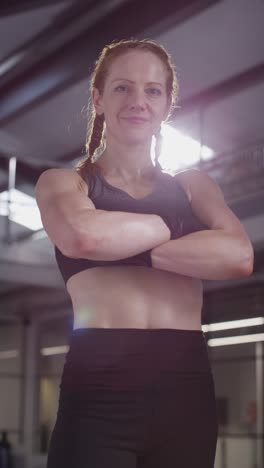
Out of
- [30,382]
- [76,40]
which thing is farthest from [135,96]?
[30,382]

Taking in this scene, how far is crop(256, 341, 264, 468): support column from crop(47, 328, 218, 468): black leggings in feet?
17.0

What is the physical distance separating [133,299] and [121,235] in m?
0.09

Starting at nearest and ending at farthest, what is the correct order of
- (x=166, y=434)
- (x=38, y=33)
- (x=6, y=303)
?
(x=166, y=434) → (x=38, y=33) → (x=6, y=303)

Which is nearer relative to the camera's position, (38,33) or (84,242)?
(84,242)

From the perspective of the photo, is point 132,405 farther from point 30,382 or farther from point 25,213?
point 30,382

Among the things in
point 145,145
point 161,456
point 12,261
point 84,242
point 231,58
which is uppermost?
point 231,58

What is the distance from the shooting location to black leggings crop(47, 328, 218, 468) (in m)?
0.87

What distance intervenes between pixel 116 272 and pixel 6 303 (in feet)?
25.7

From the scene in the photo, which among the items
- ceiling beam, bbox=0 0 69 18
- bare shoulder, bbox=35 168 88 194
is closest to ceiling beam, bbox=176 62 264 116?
ceiling beam, bbox=0 0 69 18

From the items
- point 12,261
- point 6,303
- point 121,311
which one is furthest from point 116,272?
point 6,303

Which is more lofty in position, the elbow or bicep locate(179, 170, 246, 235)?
bicep locate(179, 170, 246, 235)

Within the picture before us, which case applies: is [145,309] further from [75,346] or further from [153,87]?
[153,87]

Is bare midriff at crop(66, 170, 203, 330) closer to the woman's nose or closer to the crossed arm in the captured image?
the crossed arm

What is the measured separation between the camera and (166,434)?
0.89 metres
